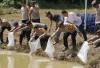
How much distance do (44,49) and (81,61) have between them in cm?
192

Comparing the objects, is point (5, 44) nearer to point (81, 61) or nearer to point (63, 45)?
point (63, 45)

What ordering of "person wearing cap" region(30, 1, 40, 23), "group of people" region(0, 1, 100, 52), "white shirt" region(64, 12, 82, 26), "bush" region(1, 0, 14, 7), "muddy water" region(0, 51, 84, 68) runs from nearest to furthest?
"group of people" region(0, 1, 100, 52) → "muddy water" region(0, 51, 84, 68) → "white shirt" region(64, 12, 82, 26) → "person wearing cap" region(30, 1, 40, 23) → "bush" region(1, 0, 14, 7)

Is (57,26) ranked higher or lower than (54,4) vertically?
higher

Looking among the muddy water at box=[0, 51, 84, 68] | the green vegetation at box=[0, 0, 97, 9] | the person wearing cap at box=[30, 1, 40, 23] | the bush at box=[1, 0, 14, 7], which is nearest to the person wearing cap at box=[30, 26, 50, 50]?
the muddy water at box=[0, 51, 84, 68]

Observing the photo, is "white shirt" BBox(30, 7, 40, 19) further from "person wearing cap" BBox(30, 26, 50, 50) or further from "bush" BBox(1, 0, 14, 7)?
"bush" BBox(1, 0, 14, 7)

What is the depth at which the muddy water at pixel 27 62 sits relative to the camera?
8.48 metres

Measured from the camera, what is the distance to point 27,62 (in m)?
9.02

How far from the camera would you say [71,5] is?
26250mm

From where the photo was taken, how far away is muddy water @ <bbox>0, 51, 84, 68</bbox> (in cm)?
848

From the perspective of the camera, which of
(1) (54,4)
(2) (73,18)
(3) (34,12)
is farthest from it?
(1) (54,4)

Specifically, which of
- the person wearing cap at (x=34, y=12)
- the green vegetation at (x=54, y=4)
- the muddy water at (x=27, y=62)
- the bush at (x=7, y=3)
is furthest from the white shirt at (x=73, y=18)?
the bush at (x=7, y=3)

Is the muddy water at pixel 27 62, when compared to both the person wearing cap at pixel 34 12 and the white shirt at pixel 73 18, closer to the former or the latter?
the white shirt at pixel 73 18

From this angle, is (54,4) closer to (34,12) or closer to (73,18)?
(34,12)

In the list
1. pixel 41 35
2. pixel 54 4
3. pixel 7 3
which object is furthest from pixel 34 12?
pixel 54 4
